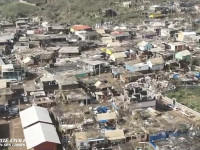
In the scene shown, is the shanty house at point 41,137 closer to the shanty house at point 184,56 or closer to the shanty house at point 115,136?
the shanty house at point 115,136

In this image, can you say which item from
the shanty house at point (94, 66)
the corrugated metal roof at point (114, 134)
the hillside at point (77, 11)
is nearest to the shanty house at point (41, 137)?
the corrugated metal roof at point (114, 134)

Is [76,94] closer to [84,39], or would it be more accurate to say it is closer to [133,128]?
[133,128]

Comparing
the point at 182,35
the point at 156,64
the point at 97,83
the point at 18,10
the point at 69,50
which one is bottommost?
the point at 97,83

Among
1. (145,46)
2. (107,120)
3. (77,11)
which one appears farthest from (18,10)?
(107,120)

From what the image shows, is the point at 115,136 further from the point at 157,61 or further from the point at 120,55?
the point at 120,55

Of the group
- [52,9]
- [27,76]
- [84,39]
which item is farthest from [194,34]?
[52,9]
